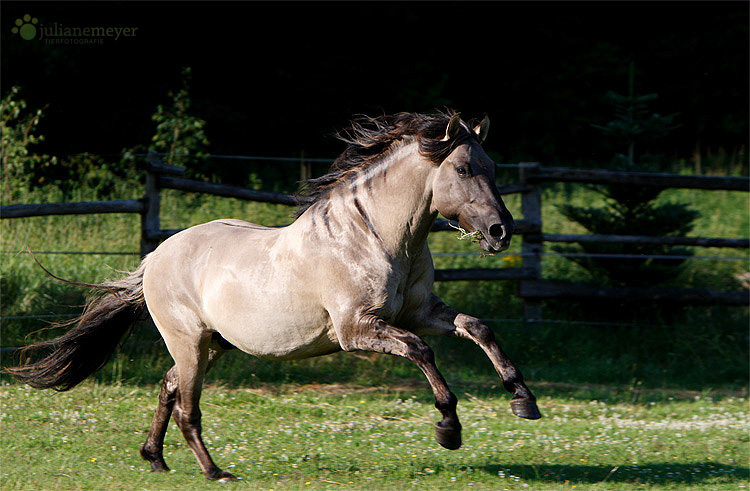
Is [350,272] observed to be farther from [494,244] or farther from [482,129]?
[482,129]

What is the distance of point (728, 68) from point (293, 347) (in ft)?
50.3

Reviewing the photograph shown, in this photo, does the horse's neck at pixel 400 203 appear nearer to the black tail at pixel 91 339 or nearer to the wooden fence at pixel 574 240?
the black tail at pixel 91 339

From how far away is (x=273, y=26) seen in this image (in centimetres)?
1495

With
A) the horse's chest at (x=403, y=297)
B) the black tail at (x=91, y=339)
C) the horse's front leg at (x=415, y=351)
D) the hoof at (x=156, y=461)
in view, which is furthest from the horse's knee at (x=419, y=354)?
the black tail at (x=91, y=339)

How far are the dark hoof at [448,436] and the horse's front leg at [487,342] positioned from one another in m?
0.30

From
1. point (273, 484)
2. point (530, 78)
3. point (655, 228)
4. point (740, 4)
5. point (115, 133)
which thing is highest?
point (740, 4)

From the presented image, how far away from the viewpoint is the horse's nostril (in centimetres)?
387

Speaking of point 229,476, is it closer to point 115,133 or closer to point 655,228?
point 655,228

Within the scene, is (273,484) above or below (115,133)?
below

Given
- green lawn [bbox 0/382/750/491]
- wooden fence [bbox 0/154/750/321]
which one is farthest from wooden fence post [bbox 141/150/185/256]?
green lawn [bbox 0/382/750/491]

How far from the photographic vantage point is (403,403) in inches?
273

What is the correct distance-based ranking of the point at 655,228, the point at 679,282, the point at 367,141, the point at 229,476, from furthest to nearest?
the point at 679,282, the point at 655,228, the point at 229,476, the point at 367,141

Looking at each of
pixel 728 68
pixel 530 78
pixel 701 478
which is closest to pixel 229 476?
pixel 701 478

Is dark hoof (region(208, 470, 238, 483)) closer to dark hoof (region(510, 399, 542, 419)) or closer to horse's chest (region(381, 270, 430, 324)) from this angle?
horse's chest (region(381, 270, 430, 324))
